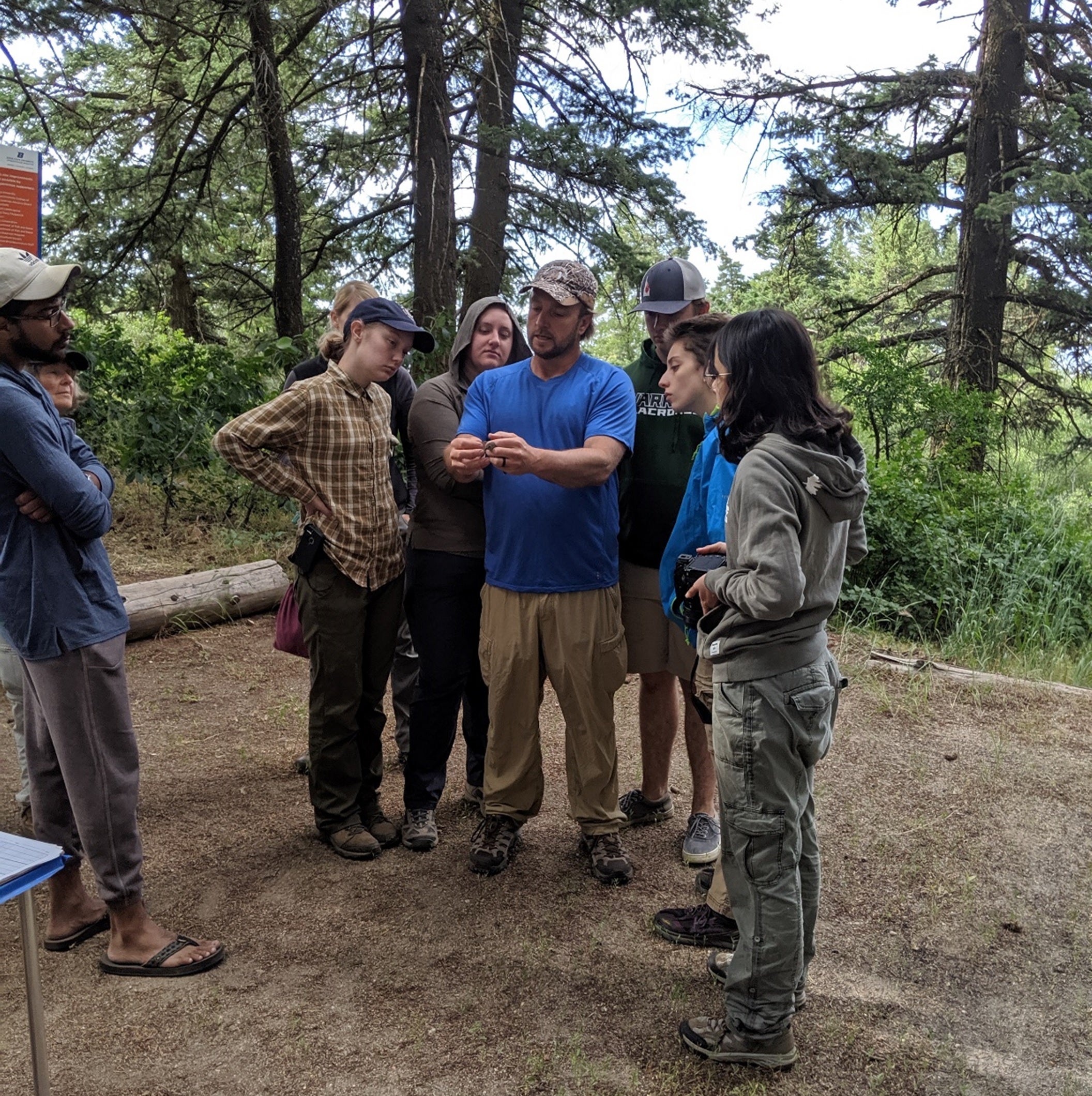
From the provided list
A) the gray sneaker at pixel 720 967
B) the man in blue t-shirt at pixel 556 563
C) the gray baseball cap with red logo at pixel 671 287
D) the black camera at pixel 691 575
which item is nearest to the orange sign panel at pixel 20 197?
the man in blue t-shirt at pixel 556 563

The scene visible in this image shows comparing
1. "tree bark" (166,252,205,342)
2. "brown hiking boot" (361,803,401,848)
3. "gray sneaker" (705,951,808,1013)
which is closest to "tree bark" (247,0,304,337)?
"tree bark" (166,252,205,342)

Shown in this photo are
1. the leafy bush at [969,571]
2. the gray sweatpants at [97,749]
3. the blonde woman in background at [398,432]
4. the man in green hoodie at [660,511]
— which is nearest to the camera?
the gray sweatpants at [97,749]

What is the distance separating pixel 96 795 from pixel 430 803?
142 centimetres

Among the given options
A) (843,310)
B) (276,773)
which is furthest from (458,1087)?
(843,310)

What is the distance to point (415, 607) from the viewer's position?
3779mm

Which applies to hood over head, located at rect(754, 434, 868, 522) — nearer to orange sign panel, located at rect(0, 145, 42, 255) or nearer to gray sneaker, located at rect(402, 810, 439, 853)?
gray sneaker, located at rect(402, 810, 439, 853)

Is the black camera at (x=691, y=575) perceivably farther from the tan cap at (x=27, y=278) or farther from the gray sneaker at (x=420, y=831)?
the tan cap at (x=27, y=278)

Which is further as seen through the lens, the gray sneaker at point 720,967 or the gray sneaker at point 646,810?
the gray sneaker at point 646,810

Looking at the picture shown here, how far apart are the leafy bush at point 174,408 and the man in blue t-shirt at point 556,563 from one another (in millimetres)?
4810

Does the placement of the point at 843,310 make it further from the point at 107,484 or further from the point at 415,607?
the point at 107,484

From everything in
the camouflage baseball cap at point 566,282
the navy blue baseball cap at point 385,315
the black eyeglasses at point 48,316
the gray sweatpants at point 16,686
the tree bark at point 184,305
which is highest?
the tree bark at point 184,305

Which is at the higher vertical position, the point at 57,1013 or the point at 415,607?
the point at 415,607

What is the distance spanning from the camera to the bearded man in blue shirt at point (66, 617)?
2605 mm

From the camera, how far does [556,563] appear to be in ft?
11.3
